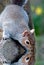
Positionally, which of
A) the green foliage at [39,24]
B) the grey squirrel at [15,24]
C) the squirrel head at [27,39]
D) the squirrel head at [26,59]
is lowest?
the green foliage at [39,24]

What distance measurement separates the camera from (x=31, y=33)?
1.07m

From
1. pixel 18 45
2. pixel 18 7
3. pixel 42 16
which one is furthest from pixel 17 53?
pixel 42 16

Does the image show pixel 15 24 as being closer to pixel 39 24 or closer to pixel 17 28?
pixel 17 28

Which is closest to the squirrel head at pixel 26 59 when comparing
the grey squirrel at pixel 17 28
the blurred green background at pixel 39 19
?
the grey squirrel at pixel 17 28

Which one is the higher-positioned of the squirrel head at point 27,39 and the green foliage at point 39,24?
the squirrel head at point 27,39

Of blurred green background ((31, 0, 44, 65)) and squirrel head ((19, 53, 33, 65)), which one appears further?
blurred green background ((31, 0, 44, 65))

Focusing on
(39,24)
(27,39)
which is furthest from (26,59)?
(39,24)

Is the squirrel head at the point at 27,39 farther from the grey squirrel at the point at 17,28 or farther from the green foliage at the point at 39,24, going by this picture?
the green foliage at the point at 39,24

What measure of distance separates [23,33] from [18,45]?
4 centimetres

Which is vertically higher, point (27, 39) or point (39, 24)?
point (27, 39)

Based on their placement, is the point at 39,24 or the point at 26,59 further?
the point at 39,24

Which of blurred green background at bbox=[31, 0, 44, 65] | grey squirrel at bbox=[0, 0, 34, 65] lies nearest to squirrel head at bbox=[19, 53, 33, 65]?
grey squirrel at bbox=[0, 0, 34, 65]

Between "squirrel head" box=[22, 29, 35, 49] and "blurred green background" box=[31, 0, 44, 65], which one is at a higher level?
"squirrel head" box=[22, 29, 35, 49]

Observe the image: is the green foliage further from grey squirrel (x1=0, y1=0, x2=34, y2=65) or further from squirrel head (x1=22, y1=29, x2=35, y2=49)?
squirrel head (x1=22, y1=29, x2=35, y2=49)
